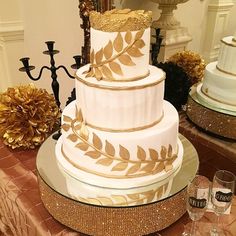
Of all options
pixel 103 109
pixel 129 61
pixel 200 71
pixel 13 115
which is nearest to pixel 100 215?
pixel 103 109

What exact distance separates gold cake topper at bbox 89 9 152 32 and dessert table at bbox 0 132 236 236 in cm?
45

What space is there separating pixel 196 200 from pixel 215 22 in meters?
1.16

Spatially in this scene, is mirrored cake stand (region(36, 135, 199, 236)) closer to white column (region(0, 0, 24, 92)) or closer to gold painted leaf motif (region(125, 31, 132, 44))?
gold painted leaf motif (region(125, 31, 132, 44))

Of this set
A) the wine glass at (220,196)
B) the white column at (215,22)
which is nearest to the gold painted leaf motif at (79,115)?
the wine glass at (220,196)

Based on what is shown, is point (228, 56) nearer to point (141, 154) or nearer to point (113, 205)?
point (141, 154)

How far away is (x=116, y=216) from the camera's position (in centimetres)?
63

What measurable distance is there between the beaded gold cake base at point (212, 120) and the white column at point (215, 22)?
53 centimetres

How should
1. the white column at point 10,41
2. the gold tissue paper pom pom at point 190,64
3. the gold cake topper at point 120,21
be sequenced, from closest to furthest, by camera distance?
the gold cake topper at point 120,21, the gold tissue paper pom pom at point 190,64, the white column at point 10,41

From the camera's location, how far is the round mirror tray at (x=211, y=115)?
969 mm

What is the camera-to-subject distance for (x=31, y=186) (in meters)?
0.84

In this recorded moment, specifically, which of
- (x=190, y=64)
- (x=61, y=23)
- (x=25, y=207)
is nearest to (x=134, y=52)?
(x=25, y=207)

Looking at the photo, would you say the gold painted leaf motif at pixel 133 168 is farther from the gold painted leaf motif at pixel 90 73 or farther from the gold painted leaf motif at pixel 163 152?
the gold painted leaf motif at pixel 90 73

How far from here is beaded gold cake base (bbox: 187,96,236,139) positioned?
0.97 metres

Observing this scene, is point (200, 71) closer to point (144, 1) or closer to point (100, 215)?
point (144, 1)
